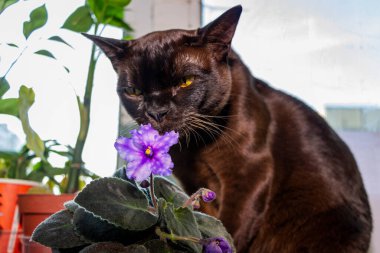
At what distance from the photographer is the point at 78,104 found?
1193mm

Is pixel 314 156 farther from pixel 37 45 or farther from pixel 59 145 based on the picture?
pixel 37 45

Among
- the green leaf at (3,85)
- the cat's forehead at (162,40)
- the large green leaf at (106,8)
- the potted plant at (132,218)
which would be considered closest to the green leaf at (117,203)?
the potted plant at (132,218)

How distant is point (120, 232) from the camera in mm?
551

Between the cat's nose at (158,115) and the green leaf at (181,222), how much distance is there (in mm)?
348

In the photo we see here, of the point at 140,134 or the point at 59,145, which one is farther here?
the point at 59,145

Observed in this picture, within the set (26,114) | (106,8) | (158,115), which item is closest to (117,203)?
(158,115)

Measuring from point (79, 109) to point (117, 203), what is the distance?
2.30 ft

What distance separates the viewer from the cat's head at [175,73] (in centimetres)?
91

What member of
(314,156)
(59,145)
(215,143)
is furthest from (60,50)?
(314,156)

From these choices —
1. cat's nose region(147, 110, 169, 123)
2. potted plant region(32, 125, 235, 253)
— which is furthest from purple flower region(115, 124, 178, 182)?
cat's nose region(147, 110, 169, 123)

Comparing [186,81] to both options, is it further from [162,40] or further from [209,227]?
[209,227]

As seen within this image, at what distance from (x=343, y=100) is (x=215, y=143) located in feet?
1.97

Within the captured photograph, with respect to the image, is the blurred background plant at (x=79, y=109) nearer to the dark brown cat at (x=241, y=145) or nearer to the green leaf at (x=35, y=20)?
A: the green leaf at (x=35, y=20)

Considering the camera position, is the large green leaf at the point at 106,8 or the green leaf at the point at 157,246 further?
the large green leaf at the point at 106,8
